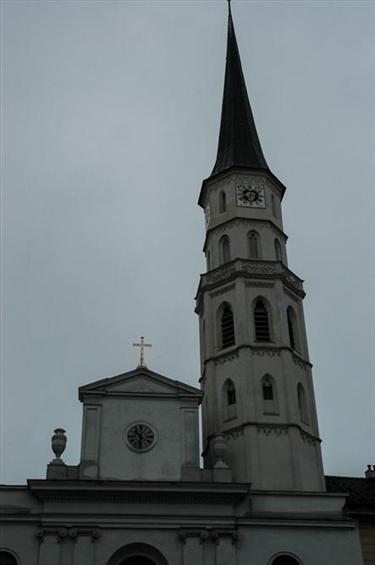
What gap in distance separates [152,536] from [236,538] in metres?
3.16

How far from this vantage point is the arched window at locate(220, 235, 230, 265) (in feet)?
133

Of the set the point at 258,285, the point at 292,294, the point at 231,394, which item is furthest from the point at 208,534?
the point at 292,294

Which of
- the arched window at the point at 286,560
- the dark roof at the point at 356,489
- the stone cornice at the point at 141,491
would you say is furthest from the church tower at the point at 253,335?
the arched window at the point at 286,560

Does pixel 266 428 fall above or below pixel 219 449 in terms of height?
above

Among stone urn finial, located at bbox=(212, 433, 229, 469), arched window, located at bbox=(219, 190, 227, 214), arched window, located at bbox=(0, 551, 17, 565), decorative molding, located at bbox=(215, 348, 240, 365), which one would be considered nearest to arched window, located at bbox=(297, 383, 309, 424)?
decorative molding, located at bbox=(215, 348, 240, 365)

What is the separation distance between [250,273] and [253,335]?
3.22m

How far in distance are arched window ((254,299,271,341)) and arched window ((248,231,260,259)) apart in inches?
107

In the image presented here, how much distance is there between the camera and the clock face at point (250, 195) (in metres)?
41.6

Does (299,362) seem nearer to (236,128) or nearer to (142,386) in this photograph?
(142,386)

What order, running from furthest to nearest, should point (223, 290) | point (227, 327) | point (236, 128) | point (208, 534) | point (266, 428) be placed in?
1. point (236, 128)
2. point (223, 290)
3. point (227, 327)
4. point (266, 428)
5. point (208, 534)

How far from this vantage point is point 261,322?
37.7 meters

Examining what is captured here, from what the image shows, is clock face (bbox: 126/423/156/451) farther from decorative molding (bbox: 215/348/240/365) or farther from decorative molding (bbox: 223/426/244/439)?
decorative molding (bbox: 215/348/240/365)

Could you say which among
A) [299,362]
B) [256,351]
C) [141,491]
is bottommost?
[141,491]

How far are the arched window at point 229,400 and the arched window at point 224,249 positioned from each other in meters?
6.75
